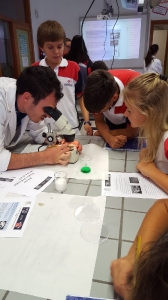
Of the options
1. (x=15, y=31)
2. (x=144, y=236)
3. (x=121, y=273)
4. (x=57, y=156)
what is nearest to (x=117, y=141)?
(x=57, y=156)

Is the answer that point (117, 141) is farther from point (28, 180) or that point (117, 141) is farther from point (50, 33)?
point (50, 33)

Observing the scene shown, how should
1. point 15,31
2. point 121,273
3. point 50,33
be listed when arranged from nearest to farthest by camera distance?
point 121,273 < point 50,33 < point 15,31

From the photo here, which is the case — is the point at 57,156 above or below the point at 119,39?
below

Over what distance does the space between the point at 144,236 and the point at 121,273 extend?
0.47 ft

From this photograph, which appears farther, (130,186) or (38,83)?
(38,83)

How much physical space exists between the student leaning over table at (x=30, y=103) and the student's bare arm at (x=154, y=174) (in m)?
0.43

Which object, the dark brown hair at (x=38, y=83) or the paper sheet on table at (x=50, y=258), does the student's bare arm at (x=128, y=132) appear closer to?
the dark brown hair at (x=38, y=83)

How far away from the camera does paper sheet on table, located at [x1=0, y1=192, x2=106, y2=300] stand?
591 mm

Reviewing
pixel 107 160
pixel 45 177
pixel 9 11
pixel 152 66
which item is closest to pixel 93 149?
pixel 107 160

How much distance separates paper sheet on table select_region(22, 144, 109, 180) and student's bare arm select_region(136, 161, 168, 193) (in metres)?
0.20

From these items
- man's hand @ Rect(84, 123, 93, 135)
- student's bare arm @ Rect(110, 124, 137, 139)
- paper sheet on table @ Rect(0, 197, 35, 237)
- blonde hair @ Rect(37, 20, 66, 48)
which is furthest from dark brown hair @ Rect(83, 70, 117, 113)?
paper sheet on table @ Rect(0, 197, 35, 237)

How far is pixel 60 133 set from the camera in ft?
4.54

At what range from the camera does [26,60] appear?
4656 mm

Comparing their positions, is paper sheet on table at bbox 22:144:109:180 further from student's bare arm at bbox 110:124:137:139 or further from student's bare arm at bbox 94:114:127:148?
student's bare arm at bbox 110:124:137:139
